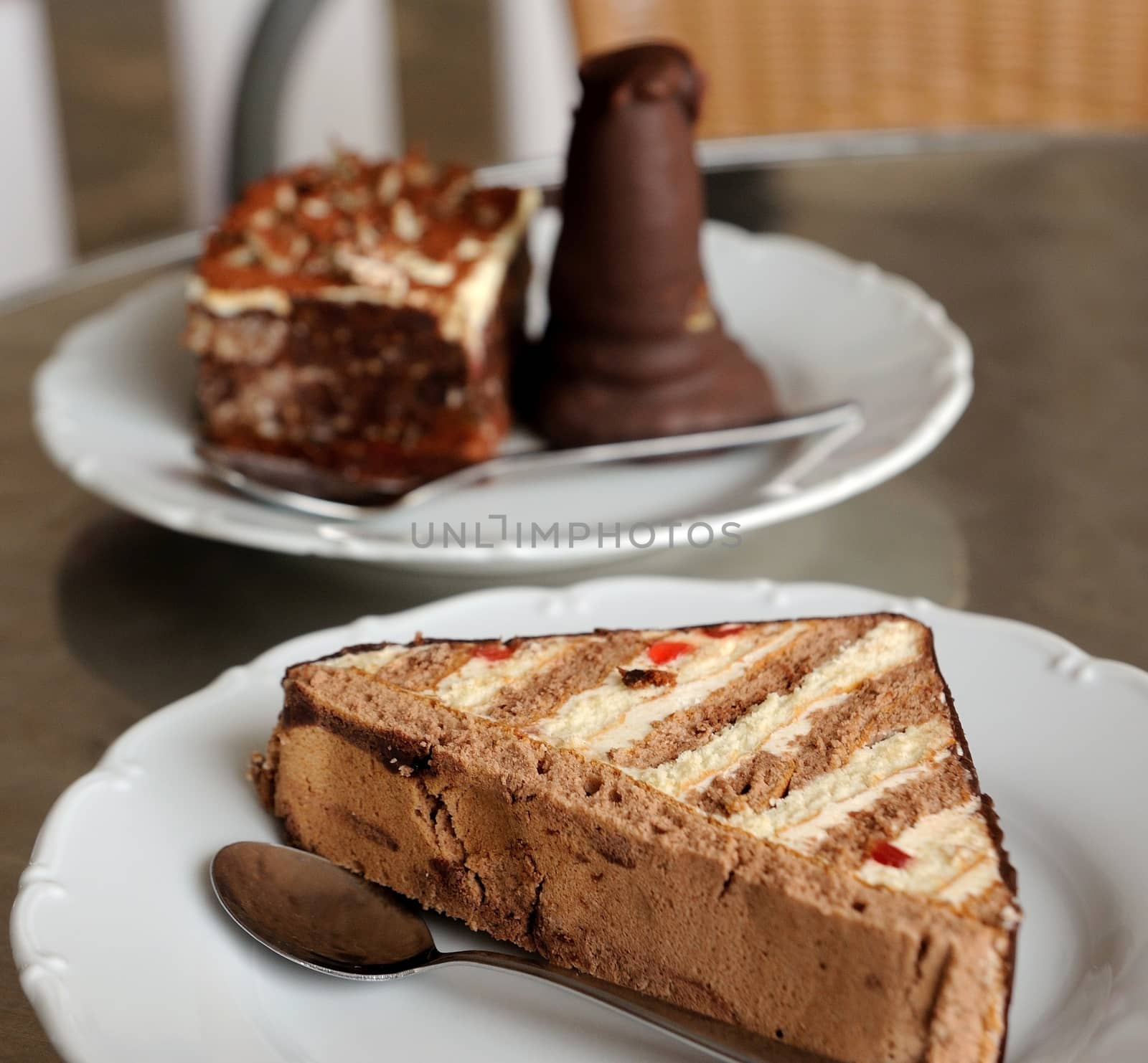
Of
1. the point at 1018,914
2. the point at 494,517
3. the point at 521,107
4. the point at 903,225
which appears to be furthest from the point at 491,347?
the point at 521,107

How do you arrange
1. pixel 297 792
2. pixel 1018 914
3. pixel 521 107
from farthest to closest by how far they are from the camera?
pixel 521 107
pixel 297 792
pixel 1018 914

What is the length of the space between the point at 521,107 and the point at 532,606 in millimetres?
3219

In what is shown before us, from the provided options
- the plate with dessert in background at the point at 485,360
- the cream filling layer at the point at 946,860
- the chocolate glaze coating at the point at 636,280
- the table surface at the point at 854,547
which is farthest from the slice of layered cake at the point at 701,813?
the chocolate glaze coating at the point at 636,280

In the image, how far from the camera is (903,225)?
192 cm

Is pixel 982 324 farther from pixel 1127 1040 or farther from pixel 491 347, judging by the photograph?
pixel 1127 1040

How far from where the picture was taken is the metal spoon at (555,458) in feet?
4.31

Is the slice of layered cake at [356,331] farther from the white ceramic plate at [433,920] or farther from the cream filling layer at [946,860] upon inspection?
the cream filling layer at [946,860]

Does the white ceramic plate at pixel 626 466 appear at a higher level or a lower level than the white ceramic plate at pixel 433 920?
higher

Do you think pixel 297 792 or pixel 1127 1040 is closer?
pixel 1127 1040

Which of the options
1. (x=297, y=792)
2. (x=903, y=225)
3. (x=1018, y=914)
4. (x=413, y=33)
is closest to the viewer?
(x=1018, y=914)

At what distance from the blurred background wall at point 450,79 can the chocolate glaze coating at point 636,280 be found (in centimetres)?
50

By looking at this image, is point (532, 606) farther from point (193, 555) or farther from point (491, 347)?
point (491, 347)

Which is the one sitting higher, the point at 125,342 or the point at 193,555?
the point at 125,342

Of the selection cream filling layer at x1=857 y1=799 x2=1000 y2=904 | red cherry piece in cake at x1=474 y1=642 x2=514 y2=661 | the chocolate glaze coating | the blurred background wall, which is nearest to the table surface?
the chocolate glaze coating
